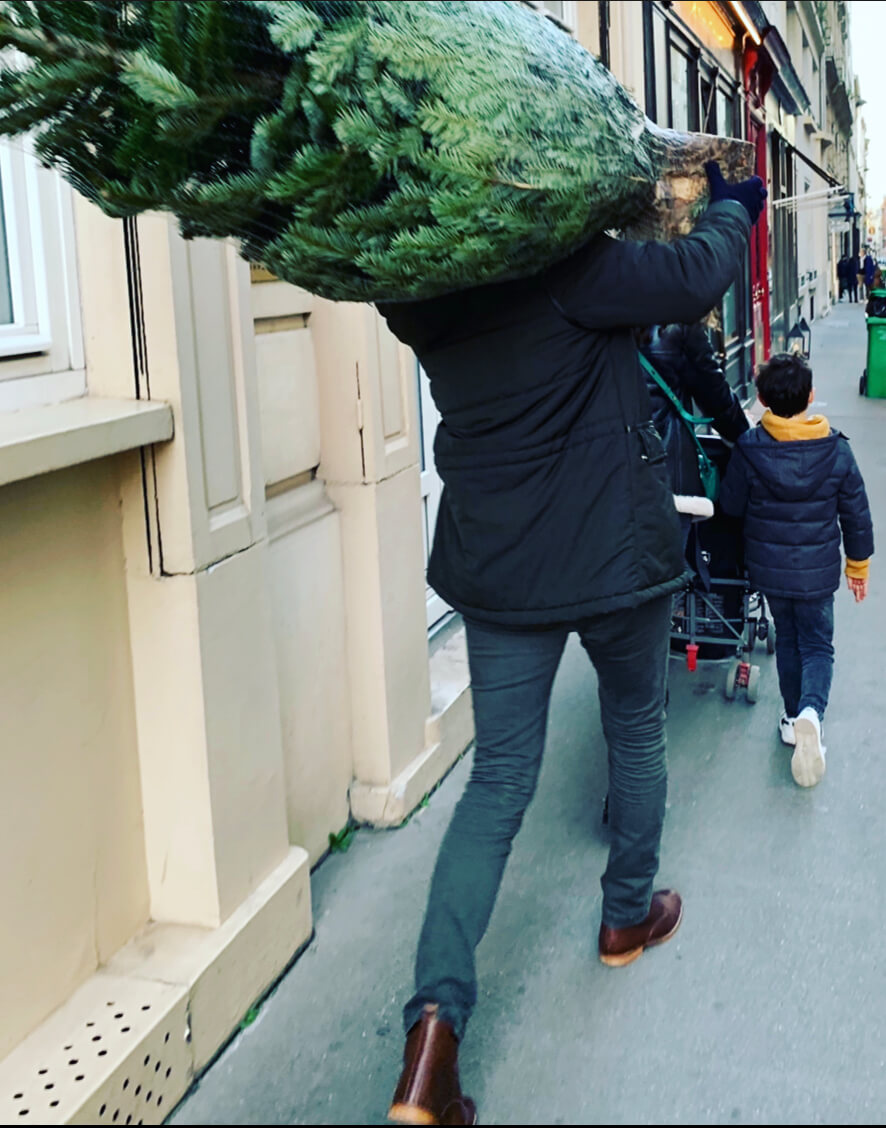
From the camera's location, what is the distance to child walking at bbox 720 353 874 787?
443cm

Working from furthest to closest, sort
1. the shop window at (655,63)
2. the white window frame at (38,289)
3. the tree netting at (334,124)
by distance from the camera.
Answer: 1. the shop window at (655,63)
2. the white window frame at (38,289)
3. the tree netting at (334,124)

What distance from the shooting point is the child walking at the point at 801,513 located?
4.43 metres

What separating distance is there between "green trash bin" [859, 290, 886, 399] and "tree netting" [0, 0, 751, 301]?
46.8 ft

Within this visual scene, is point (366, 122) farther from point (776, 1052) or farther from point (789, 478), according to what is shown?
point (789, 478)

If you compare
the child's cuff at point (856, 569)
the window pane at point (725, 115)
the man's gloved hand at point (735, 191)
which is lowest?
the child's cuff at point (856, 569)

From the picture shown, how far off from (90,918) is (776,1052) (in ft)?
5.04

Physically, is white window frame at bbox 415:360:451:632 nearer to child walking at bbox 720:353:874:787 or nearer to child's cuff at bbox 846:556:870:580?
child walking at bbox 720:353:874:787

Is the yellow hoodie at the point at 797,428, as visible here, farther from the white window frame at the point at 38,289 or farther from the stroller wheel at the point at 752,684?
→ the white window frame at the point at 38,289

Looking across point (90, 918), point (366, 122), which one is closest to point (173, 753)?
point (90, 918)

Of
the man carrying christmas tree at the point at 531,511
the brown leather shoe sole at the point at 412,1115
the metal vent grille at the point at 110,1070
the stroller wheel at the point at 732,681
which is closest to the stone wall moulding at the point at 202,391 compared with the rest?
the man carrying christmas tree at the point at 531,511

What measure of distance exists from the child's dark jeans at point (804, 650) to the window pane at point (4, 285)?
294 centimetres

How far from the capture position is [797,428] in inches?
175

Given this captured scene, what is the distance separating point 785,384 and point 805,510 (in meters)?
0.45

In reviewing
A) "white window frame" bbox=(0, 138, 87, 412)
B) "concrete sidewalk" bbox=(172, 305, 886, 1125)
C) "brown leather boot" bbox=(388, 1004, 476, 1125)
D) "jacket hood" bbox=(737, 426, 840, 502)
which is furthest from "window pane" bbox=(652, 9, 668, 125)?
"brown leather boot" bbox=(388, 1004, 476, 1125)
